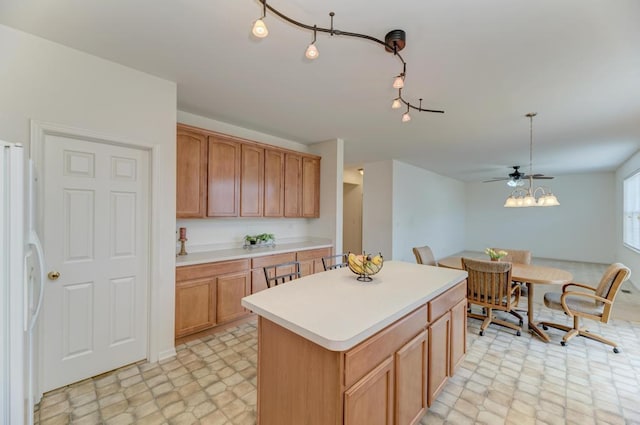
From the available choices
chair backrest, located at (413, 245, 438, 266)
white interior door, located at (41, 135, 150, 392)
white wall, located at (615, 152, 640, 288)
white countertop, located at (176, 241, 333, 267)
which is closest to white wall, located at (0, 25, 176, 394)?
white interior door, located at (41, 135, 150, 392)

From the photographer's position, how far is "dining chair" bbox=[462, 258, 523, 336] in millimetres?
3020

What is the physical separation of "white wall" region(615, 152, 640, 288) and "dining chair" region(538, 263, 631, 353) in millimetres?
3639

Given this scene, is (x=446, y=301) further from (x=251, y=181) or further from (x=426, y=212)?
(x=426, y=212)

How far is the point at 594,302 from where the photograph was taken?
2.89 meters

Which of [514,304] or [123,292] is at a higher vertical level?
[123,292]

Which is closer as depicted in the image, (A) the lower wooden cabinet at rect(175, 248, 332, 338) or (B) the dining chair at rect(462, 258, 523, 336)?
(A) the lower wooden cabinet at rect(175, 248, 332, 338)

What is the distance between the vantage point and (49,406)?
1959 millimetres

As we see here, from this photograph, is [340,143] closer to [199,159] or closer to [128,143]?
[199,159]

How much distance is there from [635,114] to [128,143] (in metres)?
5.61

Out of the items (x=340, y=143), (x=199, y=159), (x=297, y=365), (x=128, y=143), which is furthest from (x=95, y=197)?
(x=340, y=143)

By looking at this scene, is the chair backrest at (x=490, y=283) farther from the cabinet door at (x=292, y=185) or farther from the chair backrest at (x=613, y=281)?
the cabinet door at (x=292, y=185)

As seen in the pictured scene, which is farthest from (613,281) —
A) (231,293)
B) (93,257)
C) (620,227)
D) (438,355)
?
(620,227)

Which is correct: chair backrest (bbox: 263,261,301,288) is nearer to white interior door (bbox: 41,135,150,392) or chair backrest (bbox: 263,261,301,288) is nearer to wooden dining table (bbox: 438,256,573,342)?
white interior door (bbox: 41,135,150,392)

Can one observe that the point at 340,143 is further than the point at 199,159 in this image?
Yes
